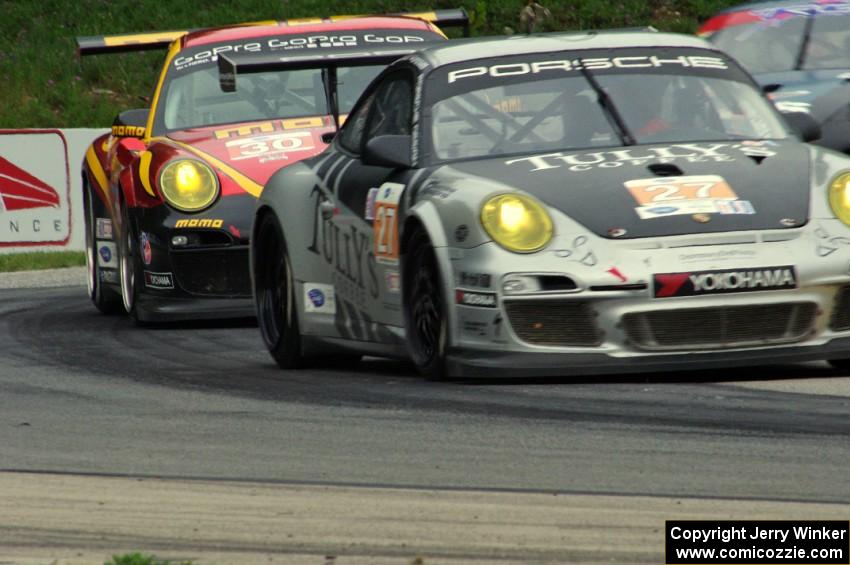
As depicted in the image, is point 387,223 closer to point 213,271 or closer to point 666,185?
point 666,185

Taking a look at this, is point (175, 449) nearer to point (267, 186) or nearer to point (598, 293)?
point (598, 293)

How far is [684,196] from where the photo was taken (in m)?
6.90

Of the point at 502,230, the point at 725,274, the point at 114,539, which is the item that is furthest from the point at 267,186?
the point at 114,539

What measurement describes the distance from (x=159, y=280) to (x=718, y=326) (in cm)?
476

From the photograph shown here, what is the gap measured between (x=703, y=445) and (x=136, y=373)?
3477mm

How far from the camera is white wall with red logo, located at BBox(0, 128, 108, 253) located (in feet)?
59.3

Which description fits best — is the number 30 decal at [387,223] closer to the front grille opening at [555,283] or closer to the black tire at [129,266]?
the front grille opening at [555,283]

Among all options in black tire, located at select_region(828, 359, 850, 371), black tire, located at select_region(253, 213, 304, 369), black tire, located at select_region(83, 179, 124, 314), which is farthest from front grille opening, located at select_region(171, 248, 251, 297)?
black tire, located at select_region(828, 359, 850, 371)

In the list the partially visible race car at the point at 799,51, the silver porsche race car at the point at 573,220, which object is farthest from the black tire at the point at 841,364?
the partially visible race car at the point at 799,51

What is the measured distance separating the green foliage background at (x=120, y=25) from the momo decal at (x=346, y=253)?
17.7 metres

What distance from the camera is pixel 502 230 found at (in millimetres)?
6836

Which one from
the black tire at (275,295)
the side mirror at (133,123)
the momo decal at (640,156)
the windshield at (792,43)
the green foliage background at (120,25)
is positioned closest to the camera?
the momo decal at (640,156)

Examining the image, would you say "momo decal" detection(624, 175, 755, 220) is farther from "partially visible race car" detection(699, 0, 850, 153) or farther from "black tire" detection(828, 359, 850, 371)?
"partially visible race car" detection(699, 0, 850, 153)

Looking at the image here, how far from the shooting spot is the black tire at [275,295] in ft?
27.7
